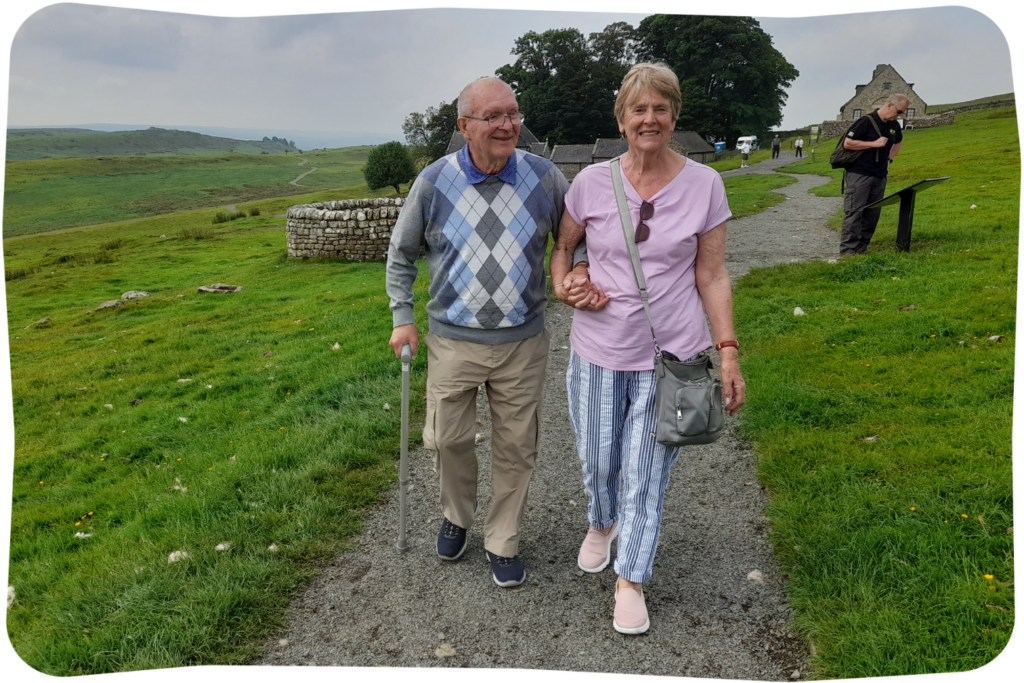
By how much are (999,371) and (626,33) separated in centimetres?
381

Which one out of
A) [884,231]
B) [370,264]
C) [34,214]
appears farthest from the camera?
[370,264]

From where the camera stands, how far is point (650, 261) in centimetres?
307

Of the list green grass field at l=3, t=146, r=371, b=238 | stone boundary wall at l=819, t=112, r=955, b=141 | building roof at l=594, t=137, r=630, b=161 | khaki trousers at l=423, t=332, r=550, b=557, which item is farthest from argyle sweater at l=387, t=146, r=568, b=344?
stone boundary wall at l=819, t=112, r=955, b=141

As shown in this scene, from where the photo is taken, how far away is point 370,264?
1739cm

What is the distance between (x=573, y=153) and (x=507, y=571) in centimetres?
731

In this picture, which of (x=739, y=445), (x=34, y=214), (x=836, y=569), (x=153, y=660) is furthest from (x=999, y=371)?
(x=34, y=214)

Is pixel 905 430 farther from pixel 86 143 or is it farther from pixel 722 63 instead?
pixel 86 143

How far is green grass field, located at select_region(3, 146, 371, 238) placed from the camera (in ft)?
23.8

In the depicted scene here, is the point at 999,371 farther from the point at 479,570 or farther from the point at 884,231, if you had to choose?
the point at 884,231

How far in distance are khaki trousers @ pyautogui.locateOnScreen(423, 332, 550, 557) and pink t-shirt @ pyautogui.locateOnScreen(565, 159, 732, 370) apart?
1.62ft

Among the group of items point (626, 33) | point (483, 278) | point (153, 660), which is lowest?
point (153, 660)

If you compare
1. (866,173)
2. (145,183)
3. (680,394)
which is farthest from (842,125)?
(145,183)

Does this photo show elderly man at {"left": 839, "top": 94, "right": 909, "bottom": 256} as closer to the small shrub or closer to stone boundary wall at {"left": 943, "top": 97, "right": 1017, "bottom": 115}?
stone boundary wall at {"left": 943, "top": 97, "right": 1017, "bottom": 115}

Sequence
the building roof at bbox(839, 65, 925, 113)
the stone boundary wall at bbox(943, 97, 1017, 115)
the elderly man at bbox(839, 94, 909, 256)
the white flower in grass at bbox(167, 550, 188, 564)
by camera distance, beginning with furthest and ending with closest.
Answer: the elderly man at bbox(839, 94, 909, 256) < the building roof at bbox(839, 65, 925, 113) < the stone boundary wall at bbox(943, 97, 1017, 115) < the white flower in grass at bbox(167, 550, 188, 564)
